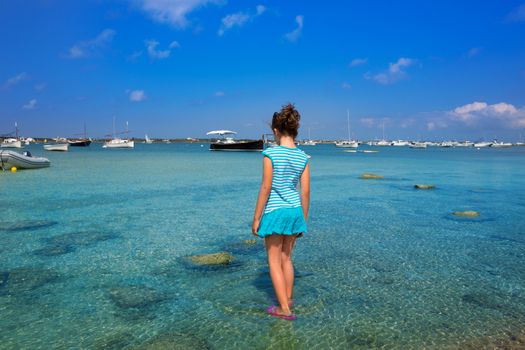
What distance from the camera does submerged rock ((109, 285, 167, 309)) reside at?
6.02m

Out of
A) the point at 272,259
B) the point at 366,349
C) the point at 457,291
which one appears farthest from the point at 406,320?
the point at 272,259

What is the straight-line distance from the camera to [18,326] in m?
5.19

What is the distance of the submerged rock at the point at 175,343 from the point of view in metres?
4.70

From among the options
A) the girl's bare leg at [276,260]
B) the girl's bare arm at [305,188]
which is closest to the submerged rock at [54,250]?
the girl's bare leg at [276,260]

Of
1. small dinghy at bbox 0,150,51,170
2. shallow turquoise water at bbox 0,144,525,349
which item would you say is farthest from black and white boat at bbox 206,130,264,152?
shallow turquoise water at bbox 0,144,525,349

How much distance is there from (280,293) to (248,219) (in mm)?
8247

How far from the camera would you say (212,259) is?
8.18m

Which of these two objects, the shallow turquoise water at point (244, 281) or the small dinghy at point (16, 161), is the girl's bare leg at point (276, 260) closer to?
the shallow turquoise water at point (244, 281)

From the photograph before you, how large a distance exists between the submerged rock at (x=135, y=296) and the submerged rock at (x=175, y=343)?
3.84 feet

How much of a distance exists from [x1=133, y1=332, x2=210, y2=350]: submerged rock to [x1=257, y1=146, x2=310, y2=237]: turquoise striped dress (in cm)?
167

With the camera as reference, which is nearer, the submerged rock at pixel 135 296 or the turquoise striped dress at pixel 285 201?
the turquoise striped dress at pixel 285 201

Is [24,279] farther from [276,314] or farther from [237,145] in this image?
[237,145]

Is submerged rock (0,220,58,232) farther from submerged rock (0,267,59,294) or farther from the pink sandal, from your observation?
the pink sandal

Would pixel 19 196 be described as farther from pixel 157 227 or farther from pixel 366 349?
pixel 366 349
